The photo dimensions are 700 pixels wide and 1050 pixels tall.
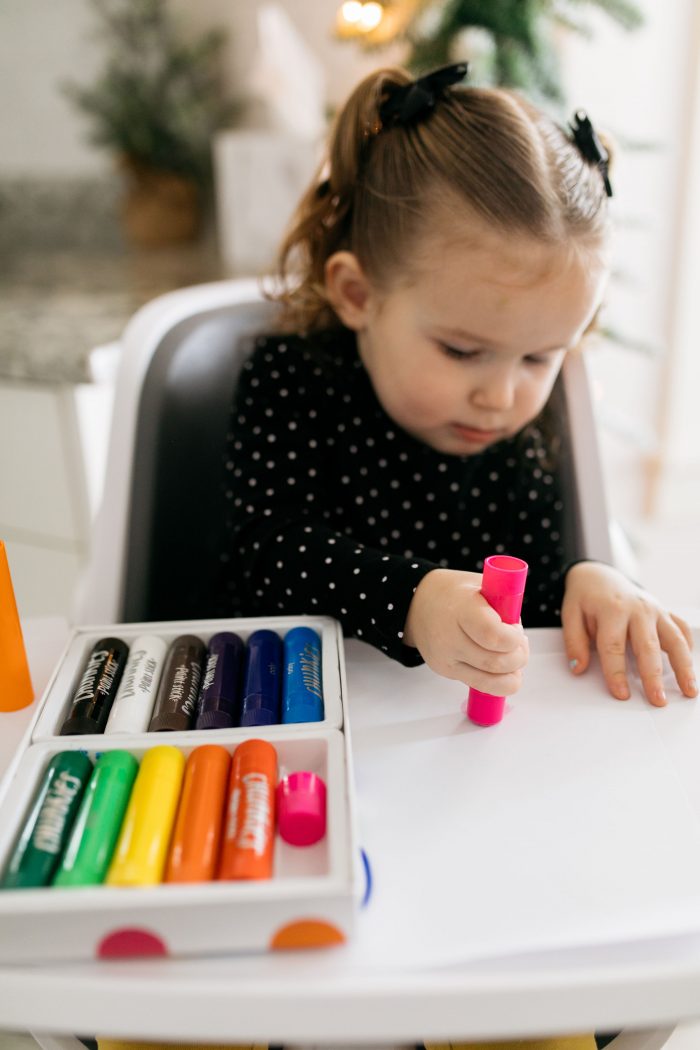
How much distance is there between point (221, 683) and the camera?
1.70 feet

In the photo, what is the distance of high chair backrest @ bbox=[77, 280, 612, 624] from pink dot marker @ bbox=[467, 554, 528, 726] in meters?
0.33

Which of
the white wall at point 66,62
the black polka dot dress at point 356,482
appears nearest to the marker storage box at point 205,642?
the black polka dot dress at point 356,482

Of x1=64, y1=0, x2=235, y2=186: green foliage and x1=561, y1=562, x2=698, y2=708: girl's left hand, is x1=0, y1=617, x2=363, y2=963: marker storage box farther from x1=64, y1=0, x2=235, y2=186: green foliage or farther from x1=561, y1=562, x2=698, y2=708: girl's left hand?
x1=64, y1=0, x2=235, y2=186: green foliage

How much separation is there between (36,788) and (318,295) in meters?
0.56

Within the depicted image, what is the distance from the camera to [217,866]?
1.31 feet

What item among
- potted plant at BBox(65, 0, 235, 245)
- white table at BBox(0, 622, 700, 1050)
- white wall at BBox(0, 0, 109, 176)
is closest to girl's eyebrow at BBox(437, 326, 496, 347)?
white table at BBox(0, 622, 700, 1050)

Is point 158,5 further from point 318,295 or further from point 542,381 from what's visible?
point 542,381

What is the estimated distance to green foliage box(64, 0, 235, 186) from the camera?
1651 mm

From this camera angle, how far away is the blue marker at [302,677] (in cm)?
49

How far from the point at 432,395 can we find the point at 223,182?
3.48 ft

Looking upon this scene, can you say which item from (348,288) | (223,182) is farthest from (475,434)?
(223,182)

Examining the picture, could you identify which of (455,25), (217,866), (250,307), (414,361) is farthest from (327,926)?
(455,25)

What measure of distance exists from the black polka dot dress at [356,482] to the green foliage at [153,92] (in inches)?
40.6

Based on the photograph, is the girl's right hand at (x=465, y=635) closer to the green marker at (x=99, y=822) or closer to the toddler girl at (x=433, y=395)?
the toddler girl at (x=433, y=395)
